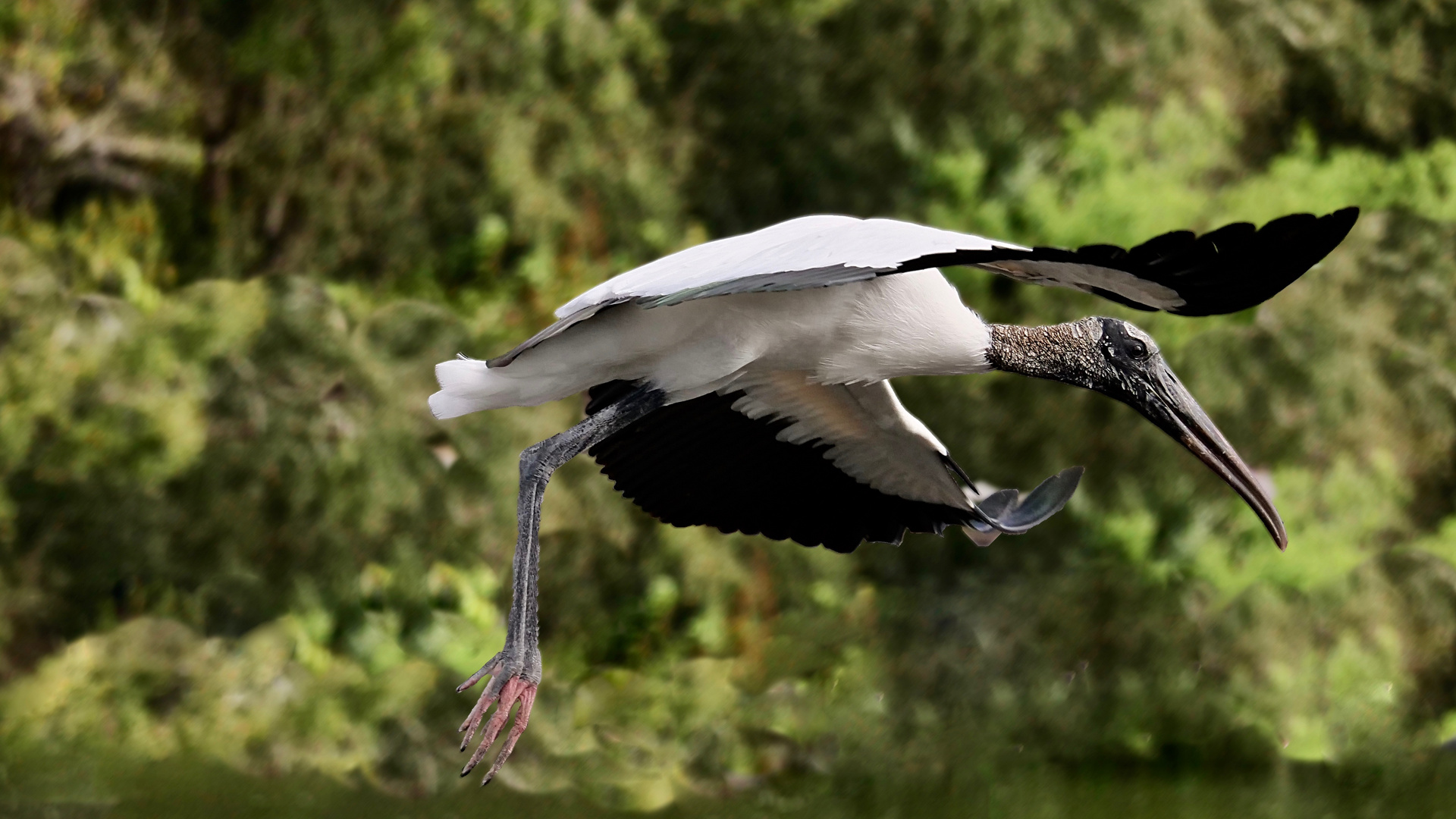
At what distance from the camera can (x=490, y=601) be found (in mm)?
6645

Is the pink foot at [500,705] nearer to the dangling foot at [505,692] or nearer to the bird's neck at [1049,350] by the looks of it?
the dangling foot at [505,692]

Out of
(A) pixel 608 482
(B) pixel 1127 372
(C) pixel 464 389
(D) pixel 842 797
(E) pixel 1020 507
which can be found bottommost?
(D) pixel 842 797

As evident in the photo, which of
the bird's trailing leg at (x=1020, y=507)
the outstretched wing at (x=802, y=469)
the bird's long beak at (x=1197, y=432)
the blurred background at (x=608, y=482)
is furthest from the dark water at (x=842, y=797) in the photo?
the bird's long beak at (x=1197, y=432)

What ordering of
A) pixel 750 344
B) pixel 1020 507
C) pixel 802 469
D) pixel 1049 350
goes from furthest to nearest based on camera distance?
pixel 802 469 < pixel 1020 507 < pixel 1049 350 < pixel 750 344

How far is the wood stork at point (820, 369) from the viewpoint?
2393mm

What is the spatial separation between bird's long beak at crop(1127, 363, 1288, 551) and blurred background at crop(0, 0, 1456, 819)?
3345 mm

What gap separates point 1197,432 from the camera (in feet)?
9.56

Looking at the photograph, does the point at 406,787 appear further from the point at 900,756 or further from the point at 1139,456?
the point at 1139,456

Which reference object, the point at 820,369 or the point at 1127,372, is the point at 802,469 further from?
the point at 1127,372

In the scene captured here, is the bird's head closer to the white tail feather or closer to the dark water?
the white tail feather

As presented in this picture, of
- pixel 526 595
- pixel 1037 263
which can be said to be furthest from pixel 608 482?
pixel 1037 263

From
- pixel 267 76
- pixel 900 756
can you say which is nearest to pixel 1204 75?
pixel 900 756

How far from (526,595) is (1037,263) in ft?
3.38

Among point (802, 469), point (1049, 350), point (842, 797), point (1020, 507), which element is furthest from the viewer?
point (842, 797)
